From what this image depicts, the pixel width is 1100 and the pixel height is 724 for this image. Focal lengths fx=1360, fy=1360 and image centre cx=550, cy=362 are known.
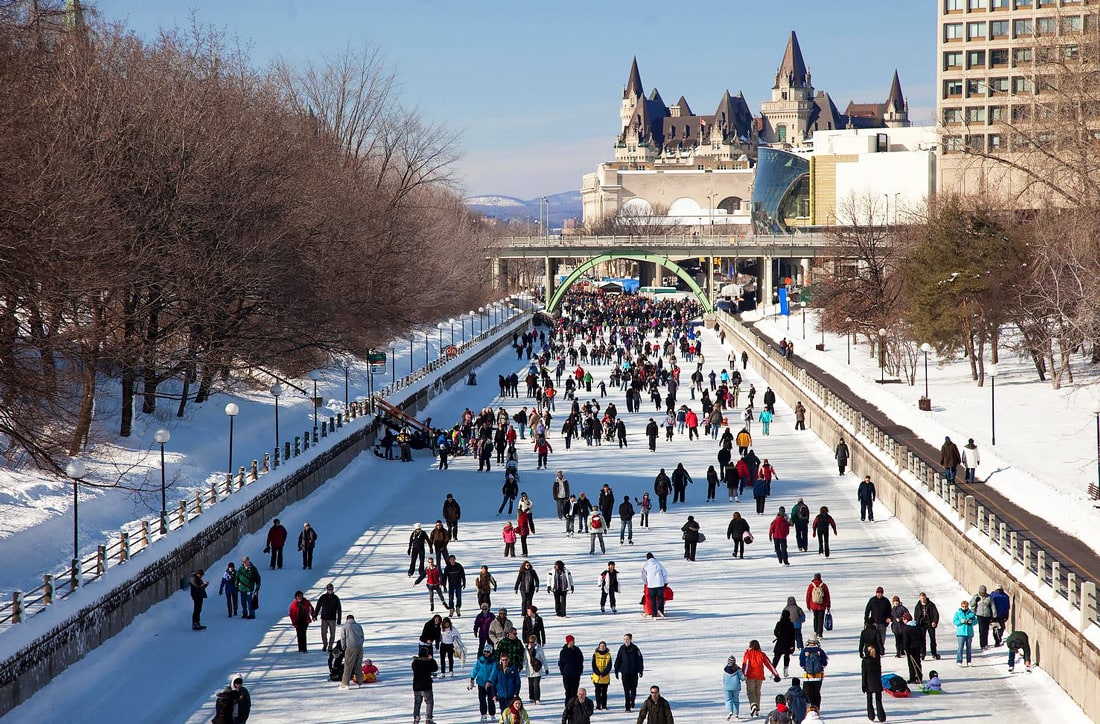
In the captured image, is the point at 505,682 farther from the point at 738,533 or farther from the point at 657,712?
the point at 738,533

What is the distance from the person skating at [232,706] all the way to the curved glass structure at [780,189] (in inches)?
4840

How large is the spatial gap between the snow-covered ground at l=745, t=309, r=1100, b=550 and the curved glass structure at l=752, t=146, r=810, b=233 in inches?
3245

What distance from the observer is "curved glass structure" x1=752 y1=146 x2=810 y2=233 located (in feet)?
440

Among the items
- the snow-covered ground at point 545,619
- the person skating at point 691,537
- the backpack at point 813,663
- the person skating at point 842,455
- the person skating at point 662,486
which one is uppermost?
the person skating at point 842,455

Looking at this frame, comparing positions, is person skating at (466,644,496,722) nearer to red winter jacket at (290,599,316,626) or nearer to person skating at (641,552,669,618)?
red winter jacket at (290,599,316,626)

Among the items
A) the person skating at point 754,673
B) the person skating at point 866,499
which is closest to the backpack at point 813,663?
the person skating at point 754,673

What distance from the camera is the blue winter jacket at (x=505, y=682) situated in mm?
13953

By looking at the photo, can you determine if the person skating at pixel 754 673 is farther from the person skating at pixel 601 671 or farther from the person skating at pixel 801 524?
the person skating at pixel 801 524

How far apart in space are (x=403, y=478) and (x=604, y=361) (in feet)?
100.0

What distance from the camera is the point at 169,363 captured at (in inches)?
1210

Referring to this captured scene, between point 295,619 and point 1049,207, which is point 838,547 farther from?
point 1049,207

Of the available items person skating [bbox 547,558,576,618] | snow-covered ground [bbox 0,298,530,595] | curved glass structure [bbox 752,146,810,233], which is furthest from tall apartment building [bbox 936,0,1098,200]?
person skating [bbox 547,558,576,618]

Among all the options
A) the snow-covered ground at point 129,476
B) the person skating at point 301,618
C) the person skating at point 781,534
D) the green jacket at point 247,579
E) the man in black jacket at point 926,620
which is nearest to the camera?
the man in black jacket at point 926,620

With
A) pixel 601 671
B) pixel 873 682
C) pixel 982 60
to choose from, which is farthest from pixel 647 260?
pixel 873 682
